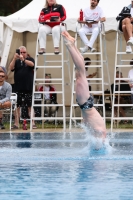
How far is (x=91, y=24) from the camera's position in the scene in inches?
661

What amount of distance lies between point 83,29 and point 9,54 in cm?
452

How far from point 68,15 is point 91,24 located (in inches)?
88.8

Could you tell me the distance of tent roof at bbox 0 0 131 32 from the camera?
18.3 meters

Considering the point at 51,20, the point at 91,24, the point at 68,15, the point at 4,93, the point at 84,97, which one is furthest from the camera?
the point at 68,15

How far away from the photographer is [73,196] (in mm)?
5656

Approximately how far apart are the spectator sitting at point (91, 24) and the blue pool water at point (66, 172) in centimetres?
555

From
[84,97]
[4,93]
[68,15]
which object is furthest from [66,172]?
[68,15]

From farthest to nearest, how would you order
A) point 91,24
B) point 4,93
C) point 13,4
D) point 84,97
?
point 13,4
point 4,93
point 91,24
point 84,97

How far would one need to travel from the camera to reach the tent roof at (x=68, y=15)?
18266 millimetres

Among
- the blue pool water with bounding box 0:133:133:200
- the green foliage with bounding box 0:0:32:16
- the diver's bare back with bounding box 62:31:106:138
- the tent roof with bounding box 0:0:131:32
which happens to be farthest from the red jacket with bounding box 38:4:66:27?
the green foliage with bounding box 0:0:32:16

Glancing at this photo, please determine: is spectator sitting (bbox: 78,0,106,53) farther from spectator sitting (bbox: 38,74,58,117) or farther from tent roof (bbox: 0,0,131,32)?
spectator sitting (bbox: 38,74,58,117)

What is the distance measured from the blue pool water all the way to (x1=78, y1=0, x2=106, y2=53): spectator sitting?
555 cm

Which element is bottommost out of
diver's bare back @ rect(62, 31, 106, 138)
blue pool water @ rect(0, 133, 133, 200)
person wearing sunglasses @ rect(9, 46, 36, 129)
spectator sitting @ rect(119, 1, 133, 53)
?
blue pool water @ rect(0, 133, 133, 200)

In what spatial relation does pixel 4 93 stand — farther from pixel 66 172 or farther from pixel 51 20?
pixel 66 172
